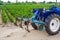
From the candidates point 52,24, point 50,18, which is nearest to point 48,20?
point 50,18

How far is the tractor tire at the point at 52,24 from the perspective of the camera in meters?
6.35

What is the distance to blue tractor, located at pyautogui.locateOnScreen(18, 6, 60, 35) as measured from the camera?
6.38 meters

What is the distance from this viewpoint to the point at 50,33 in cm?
643

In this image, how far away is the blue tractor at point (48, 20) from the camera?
6.38 m

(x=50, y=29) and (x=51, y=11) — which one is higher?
(x=51, y=11)

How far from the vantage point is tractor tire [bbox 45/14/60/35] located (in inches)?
250

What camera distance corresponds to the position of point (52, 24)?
663 centimetres

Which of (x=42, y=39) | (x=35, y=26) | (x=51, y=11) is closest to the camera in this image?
(x=42, y=39)

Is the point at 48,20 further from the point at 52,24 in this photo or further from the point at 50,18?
the point at 52,24

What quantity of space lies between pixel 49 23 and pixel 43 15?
0.48m

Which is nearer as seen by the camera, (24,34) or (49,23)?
(49,23)

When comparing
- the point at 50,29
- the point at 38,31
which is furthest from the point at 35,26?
the point at 50,29

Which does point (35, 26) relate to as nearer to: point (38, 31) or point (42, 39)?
point (38, 31)

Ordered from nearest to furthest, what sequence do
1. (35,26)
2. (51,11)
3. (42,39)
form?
(42,39), (51,11), (35,26)
